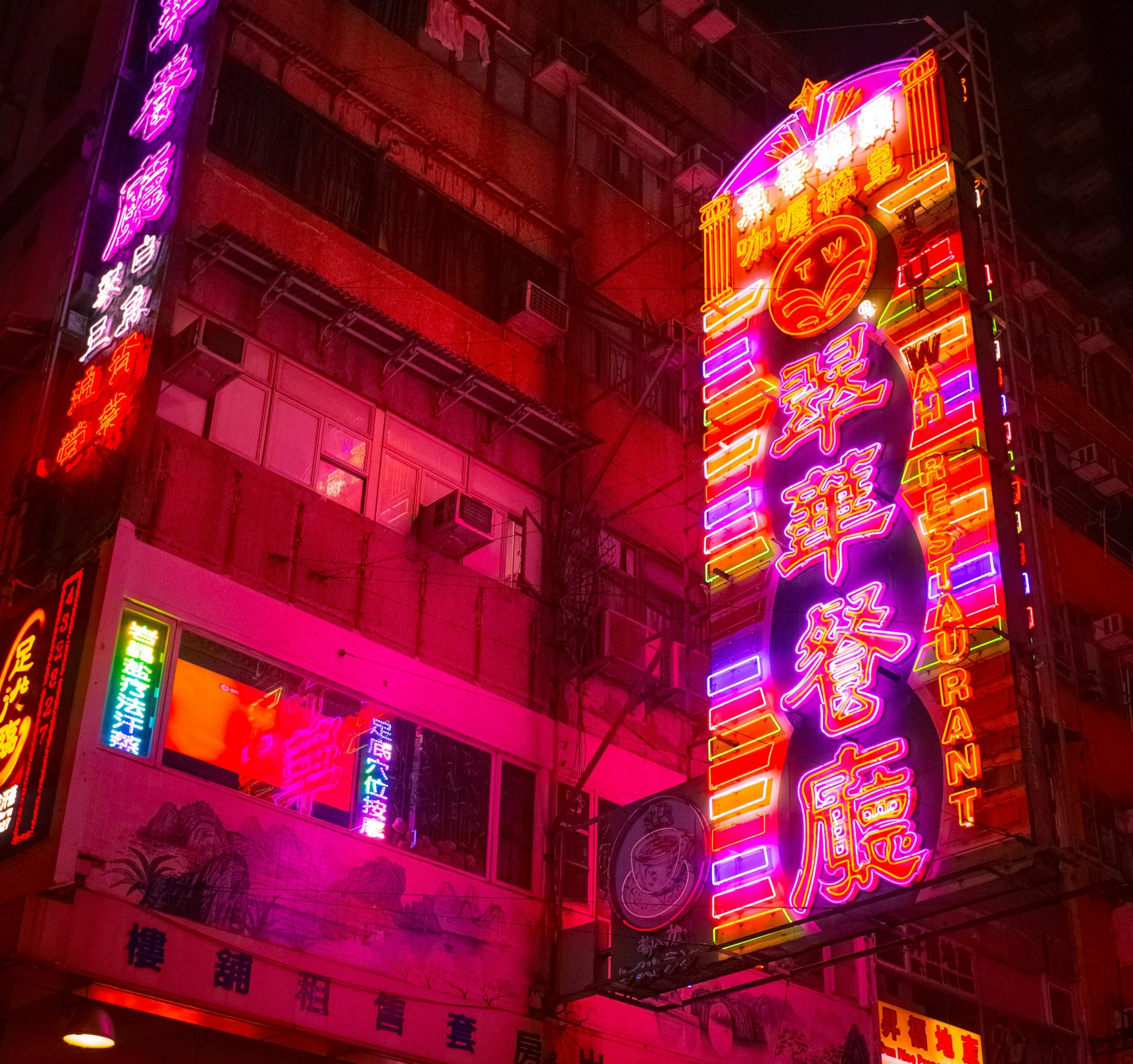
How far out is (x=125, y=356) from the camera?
A: 14289 mm

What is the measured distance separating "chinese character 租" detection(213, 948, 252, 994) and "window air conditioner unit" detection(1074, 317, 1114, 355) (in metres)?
20.8

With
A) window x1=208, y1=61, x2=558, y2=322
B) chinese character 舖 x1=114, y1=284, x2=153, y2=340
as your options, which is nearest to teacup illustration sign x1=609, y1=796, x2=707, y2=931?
chinese character 舖 x1=114, y1=284, x2=153, y2=340

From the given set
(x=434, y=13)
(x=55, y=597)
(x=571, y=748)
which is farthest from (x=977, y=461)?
(x=434, y=13)

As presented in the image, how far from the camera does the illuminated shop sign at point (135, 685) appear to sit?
12.4 m

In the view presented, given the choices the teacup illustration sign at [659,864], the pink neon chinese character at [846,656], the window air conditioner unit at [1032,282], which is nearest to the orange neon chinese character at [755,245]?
the pink neon chinese character at [846,656]

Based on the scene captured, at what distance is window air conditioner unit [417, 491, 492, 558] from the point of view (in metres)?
15.5

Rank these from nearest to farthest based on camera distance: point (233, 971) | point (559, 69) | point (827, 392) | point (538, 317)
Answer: point (233, 971) → point (827, 392) → point (538, 317) → point (559, 69)

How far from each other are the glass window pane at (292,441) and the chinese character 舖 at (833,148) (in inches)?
240

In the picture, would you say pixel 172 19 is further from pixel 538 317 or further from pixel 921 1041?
pixel 921 1041

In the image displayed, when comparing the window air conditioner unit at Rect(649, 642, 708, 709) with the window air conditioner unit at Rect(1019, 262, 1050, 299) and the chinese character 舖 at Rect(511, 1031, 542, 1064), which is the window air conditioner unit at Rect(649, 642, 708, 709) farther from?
the window air conditioner unit at Rect(1019, 262, 1050, 299)

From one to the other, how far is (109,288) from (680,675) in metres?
7.68

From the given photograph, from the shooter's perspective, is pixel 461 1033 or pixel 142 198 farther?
pixel 142 198

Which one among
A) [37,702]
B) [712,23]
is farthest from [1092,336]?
[37,702]

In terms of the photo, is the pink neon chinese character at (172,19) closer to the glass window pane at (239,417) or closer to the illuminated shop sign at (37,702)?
the glass window pane at (239,417)
